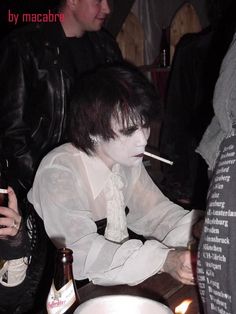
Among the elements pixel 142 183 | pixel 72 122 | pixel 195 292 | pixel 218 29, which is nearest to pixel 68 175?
pixel 72 122

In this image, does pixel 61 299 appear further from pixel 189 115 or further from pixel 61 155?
pixel 189 115

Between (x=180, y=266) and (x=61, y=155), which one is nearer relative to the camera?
(x=180, y=266)

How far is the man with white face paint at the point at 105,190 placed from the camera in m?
1.31

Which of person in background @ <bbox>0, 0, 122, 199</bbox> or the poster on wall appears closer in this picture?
person in background @ <bbox>0, 0, 122, 199</bbox>

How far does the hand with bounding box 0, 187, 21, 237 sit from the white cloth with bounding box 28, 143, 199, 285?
0.15 m

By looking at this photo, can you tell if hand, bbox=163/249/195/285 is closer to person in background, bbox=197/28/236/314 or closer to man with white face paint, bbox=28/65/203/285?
man with white face paint, bbox=28/65/203/285

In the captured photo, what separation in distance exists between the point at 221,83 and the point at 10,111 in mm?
1446

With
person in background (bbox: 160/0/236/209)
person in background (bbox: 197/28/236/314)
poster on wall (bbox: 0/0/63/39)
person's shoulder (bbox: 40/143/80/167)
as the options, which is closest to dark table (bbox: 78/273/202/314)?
person in background (bbox: 197/28/236/314)

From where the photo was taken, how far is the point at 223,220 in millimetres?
732

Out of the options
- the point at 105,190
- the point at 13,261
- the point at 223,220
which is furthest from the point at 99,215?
the point at 223,220

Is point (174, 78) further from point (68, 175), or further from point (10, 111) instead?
point (68, 175)

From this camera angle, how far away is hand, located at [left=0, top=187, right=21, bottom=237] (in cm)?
128

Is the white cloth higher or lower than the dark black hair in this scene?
lower

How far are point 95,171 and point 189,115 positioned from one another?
143cm
